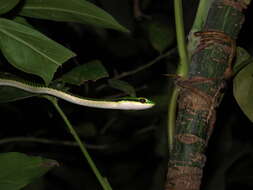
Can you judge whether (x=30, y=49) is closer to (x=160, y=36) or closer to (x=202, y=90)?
(x=202, y=90)

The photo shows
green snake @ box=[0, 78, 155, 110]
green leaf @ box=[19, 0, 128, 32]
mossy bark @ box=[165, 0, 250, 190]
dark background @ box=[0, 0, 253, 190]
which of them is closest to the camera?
mossy bark @ box=[165, 0, 250, 190]

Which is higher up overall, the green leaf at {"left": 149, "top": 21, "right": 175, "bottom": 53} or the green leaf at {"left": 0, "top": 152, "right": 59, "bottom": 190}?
the green leaf at {"left": 149, "top": 21, "right": 175, "bottom": 53}

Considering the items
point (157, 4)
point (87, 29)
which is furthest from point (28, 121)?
point (157, 4)

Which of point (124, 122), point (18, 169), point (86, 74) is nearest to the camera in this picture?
point (18, 169)

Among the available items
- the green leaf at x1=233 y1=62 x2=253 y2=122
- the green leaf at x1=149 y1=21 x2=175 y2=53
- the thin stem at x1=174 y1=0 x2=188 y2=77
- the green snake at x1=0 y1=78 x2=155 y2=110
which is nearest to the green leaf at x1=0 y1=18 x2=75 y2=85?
the green snake at x1=0 y1=78 x2=155 y2=110

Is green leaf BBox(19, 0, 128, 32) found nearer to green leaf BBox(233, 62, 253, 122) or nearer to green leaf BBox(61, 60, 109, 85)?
green leaf BBox(61, 60, 109, 85)

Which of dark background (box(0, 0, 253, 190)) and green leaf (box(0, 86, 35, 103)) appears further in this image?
dark background (box(0, 0, 253, 190))

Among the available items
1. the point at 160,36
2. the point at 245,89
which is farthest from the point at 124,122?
the point at 245,89
